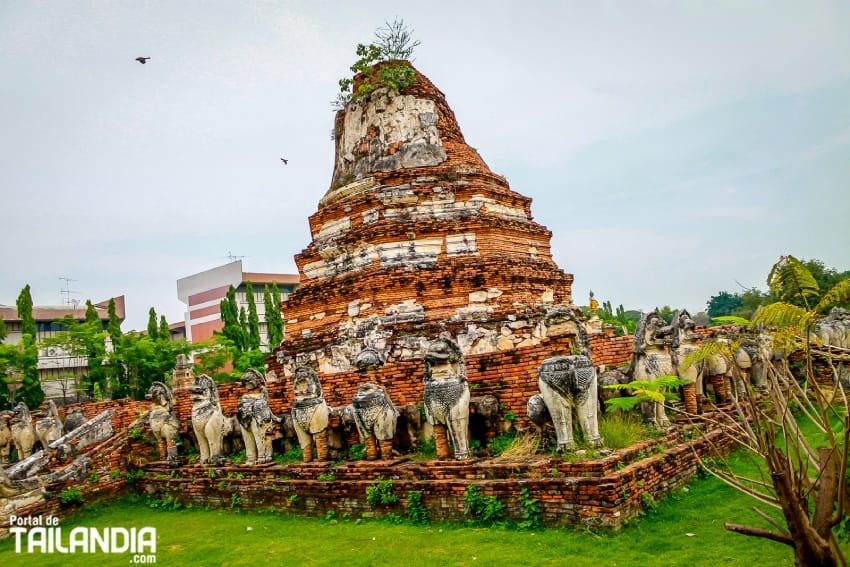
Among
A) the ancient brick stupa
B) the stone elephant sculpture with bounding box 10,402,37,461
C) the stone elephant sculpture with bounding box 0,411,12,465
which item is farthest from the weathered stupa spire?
the stone elephant sculpture with bounding box 0,411,12,465

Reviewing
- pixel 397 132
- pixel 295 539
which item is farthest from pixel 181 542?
pixel 397 132

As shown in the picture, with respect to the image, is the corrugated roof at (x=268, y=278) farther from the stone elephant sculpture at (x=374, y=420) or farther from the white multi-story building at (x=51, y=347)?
the stone elephant sculpture at (x=374, y=420)

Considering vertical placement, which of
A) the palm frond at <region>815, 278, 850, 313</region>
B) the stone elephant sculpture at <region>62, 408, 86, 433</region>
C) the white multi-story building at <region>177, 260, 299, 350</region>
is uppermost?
the white multi-story building at <region>177, 260, 299, 350</region>

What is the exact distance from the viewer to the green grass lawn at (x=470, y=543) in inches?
219

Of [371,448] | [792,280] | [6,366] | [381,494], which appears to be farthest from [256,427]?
[6,366]

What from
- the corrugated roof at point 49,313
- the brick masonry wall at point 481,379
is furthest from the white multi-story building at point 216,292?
the brick masonry wall at point 481,379

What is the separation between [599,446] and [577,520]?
3.55ft

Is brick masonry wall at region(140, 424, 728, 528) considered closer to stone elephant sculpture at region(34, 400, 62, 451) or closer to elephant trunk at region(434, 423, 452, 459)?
elephant trunk at region(434, 423, 452, 459)

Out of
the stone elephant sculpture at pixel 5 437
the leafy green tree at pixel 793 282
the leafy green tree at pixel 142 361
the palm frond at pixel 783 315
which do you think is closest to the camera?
the palm frond at pixel 783 315

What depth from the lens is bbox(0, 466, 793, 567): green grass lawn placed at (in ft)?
18.2

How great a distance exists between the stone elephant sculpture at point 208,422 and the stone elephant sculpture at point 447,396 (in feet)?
15.4

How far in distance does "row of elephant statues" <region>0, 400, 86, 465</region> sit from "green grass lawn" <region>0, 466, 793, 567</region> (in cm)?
587

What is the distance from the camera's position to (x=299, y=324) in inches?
570

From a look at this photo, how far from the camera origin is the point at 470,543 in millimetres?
6414
